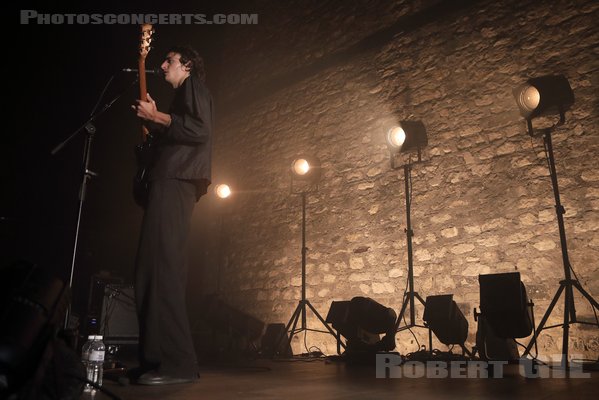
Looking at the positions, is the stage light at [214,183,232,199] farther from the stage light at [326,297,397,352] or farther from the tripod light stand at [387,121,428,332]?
the stage light at [326,297,397,352]

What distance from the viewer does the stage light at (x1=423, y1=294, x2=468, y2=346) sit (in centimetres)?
354

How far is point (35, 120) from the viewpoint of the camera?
23.2ft

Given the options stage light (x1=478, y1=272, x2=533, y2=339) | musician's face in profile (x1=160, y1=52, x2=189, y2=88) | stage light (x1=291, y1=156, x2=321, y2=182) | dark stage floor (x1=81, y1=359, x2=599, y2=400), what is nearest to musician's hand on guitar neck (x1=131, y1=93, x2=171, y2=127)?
musician's face in profile (x1=160, y1=52, x2=189, y2=88)

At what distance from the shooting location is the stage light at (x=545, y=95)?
3.82 meters

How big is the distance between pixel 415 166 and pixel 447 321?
1.95 metres

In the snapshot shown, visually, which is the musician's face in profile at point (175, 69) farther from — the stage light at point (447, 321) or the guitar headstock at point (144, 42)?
the stage light at point (447, 321)

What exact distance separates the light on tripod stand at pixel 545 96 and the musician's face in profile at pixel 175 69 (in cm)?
308

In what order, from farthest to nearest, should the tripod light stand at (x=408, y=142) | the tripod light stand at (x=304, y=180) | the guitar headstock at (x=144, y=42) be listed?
the tripod light stand at (x=304, y=180), the tripod light stand at (x=408, y=142), the guitar headstock at (x=144, y=42)

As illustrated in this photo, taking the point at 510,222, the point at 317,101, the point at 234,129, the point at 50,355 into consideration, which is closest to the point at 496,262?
the point at 510,222

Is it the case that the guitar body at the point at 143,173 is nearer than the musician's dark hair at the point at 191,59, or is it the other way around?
the guitar body at the point at 143,173

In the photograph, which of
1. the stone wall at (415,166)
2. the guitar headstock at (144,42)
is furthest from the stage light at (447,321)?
the guitar headstock at (144,42)

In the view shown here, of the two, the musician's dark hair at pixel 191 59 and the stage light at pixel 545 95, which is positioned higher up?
the stage light at pixel 545 95

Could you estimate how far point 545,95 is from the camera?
382 cm

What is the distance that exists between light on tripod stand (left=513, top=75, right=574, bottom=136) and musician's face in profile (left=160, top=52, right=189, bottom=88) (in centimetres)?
308
